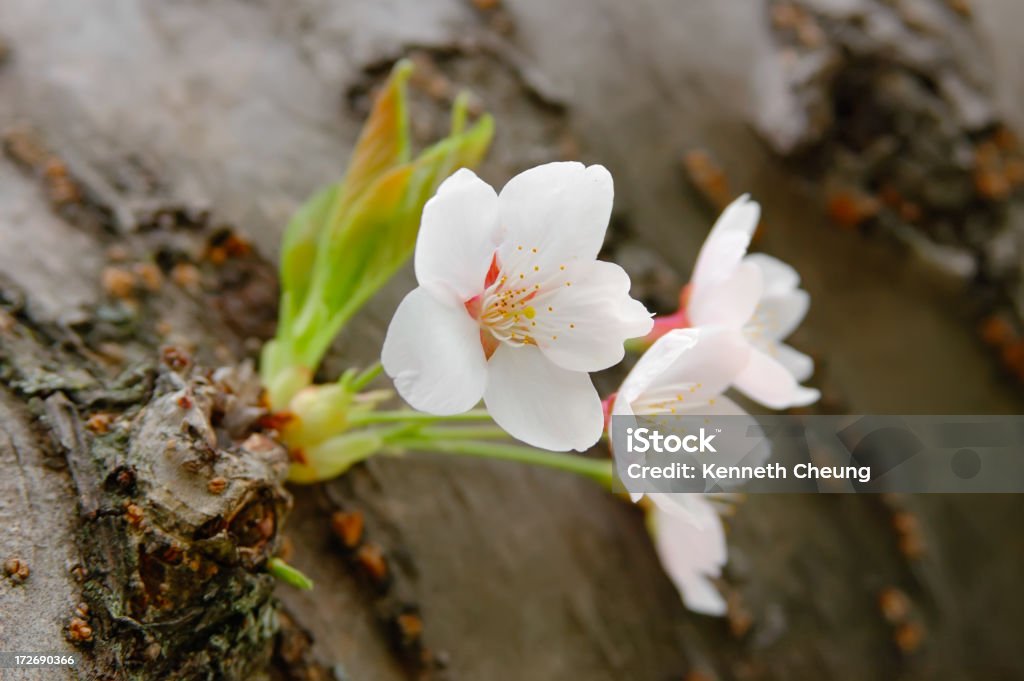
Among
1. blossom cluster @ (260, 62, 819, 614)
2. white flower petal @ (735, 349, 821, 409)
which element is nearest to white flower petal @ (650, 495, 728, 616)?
blossom cluster @ (260, 62, 819, 614)

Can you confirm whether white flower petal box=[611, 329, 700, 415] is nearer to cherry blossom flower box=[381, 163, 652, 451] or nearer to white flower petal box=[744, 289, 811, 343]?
cherry blossom flower box=[381, 163, 652, 451]

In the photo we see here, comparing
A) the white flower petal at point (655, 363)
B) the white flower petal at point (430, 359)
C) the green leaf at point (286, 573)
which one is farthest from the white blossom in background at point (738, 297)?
the green leaf at point (286, 573)

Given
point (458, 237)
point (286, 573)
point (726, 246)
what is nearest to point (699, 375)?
point (726, 246)

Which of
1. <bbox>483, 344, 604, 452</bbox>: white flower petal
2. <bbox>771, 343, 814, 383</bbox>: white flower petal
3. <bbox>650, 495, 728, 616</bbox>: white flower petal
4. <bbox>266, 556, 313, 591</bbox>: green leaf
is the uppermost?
<bbox>483, 344, 604, 452</bbox>: white flower petal

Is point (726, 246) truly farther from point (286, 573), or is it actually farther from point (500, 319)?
point (286, 573)

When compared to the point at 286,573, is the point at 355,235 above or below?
above

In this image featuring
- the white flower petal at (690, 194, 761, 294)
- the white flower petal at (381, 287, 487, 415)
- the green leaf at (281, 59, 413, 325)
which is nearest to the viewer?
the white flower petal at (381, 287, 487, 415)
